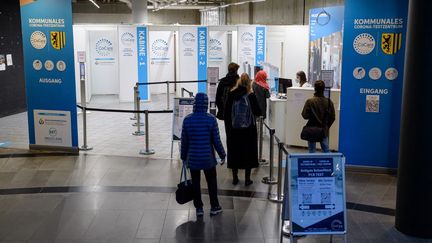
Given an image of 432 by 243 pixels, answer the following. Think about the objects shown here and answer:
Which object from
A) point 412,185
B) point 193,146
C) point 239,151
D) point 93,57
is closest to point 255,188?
point 239,151

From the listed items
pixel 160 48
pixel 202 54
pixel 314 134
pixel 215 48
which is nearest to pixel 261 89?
pixel 314 134

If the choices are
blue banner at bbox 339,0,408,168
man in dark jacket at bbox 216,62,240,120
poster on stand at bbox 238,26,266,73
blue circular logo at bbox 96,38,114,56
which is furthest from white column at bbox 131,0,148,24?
blue banner at bbox 339,0,408,168

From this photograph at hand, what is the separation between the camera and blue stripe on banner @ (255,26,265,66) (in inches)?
635

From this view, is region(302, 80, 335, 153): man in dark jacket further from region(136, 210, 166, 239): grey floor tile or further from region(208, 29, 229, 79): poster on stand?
region(208, 29, 229, 79): poster on stand

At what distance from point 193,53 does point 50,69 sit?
790 centimetres

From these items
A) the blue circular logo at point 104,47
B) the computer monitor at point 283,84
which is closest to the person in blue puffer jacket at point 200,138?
the computer monitor at point 283,84

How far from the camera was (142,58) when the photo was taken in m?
15.9

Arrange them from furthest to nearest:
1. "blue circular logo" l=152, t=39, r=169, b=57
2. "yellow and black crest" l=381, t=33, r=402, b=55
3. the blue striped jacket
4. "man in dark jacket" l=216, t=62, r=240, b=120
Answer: "blue circular logo" l=152, t=39, r=169, b=57, "man in dark jacket" l=216, t=62, r=240, b=120, "yellow and black crest" l=381, t=33, r=402, b=55, the blue striped jacket

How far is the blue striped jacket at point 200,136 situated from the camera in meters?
5.76

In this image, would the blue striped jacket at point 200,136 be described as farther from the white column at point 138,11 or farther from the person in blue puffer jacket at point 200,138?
the white column at point 138,11

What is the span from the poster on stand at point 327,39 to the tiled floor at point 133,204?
3.94 m

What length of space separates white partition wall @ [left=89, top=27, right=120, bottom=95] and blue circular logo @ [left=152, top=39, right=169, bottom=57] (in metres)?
1.37

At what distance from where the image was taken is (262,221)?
5.93 meters

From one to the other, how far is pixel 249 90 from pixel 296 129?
9.48ft
